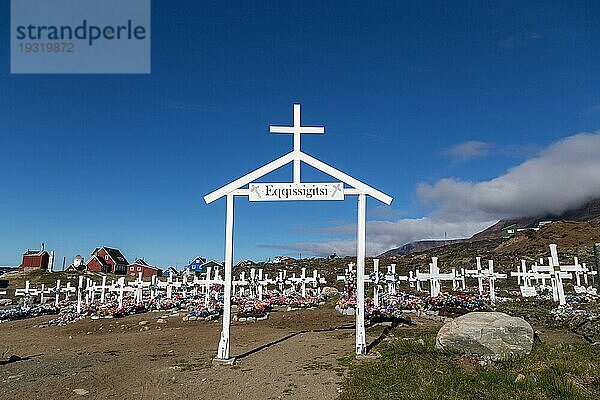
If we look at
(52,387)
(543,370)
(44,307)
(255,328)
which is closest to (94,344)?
(255,328)

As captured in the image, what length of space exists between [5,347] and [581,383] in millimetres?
17087

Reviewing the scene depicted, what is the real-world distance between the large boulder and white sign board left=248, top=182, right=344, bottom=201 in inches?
151

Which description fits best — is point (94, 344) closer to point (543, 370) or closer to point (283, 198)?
point (283, 198)

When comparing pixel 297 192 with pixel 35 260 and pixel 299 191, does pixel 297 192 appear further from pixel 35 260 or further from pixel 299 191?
pixel 35 260

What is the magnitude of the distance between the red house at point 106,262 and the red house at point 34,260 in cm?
609

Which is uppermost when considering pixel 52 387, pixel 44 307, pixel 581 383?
pixel 581 383

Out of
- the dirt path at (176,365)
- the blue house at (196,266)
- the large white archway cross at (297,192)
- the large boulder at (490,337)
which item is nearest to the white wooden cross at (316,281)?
the blue house at (196,266)

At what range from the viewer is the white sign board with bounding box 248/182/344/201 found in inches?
427

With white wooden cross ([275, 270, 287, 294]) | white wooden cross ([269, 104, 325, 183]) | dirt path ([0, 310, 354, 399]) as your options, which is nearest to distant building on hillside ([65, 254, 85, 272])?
white wooden cross ([275, 270, 287, 294])

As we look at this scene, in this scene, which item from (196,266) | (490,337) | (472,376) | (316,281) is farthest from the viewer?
(316,281)

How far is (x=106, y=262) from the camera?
251 feet

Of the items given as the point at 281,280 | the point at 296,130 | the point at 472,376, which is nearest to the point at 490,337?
the point at 472,376

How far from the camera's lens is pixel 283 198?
35.6 feet

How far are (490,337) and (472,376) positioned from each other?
5.19 feet
